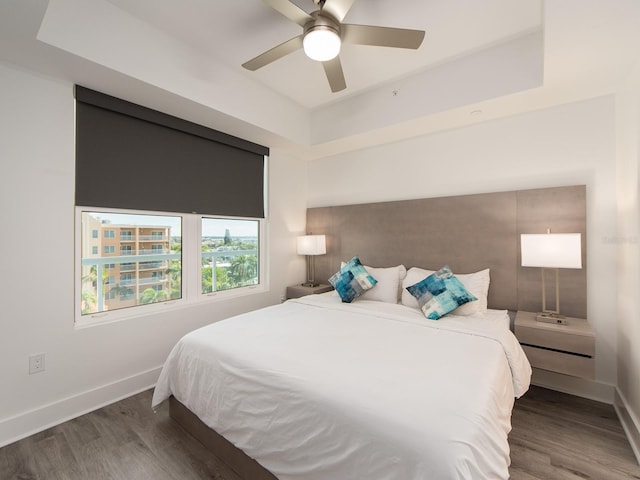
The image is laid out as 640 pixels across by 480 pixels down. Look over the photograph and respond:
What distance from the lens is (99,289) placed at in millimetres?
2432

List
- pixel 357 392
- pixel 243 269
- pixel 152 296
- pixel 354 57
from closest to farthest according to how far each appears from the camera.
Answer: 1. pixel 357 392
2. pixel 354 57
3. pixel 152 296
4. pixel 243 269

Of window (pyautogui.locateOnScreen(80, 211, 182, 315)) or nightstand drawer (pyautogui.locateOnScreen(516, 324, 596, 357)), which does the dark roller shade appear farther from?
nightstand drawer (pyautogui.locateOnScreen(516, 324, 596, 357))

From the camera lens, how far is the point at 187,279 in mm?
2980

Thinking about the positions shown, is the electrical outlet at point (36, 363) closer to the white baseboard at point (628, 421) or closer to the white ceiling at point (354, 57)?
the white ceiling at point (354, 57)

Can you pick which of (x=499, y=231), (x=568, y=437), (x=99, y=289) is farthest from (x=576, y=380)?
(x=99, y=289)

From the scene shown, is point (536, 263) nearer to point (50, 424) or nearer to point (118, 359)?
point (118, 359)

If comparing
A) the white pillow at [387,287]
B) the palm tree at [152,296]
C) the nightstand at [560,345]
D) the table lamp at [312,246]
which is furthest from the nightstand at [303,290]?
the nightstand at [560,345]

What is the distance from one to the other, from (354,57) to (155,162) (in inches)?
79.8

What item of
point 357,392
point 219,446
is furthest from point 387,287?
point 219,446

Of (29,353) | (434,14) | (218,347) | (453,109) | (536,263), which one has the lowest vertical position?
(29,353)

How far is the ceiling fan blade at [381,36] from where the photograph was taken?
169cm

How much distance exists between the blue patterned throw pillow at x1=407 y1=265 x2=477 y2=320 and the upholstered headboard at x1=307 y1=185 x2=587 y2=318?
0.49m

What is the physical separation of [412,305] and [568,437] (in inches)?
52.4

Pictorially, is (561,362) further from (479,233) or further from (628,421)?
(479,233)
